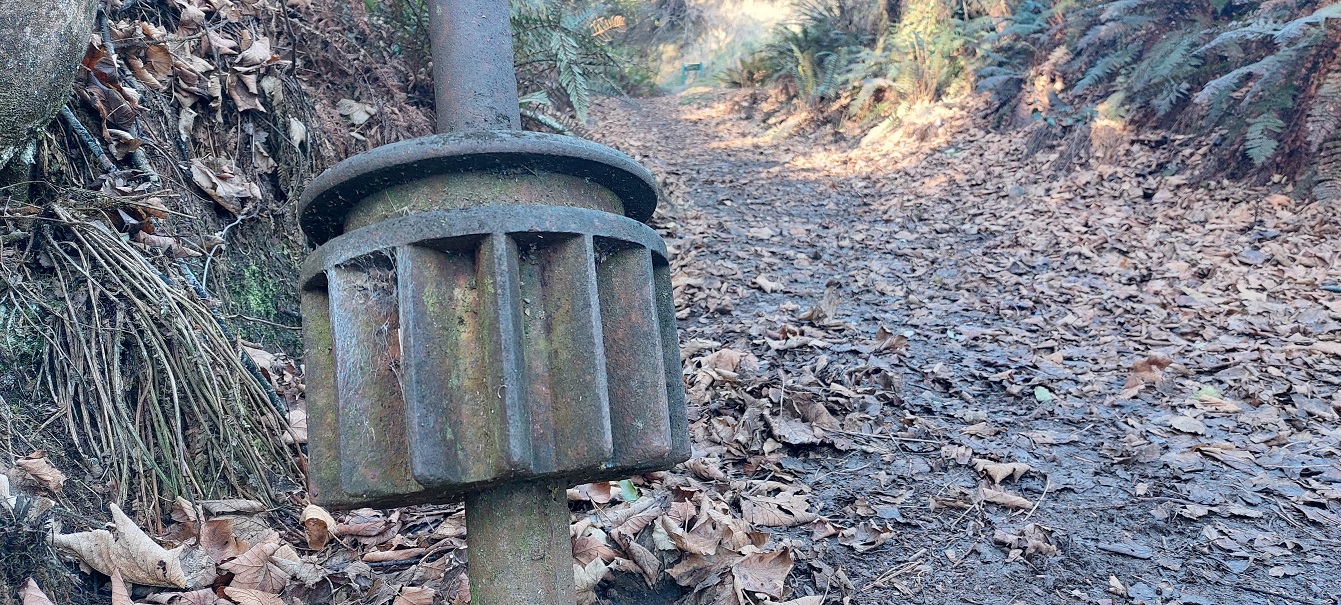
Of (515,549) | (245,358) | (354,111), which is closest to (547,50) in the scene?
(354,111)

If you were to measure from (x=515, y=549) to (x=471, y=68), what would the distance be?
105 cm

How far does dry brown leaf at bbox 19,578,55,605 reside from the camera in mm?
1516

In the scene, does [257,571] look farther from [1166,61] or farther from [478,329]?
[1166,61]

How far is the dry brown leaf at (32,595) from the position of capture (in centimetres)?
152

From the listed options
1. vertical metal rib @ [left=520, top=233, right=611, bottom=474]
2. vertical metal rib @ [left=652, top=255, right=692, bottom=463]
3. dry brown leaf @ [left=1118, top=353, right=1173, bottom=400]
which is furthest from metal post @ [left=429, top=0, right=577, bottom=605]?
dry brown leaf @ [left=1118, top=353, right=1173, bottom=400]

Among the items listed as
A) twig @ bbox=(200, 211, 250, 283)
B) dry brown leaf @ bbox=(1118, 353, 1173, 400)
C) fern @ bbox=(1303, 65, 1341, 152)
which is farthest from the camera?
fern @ bbox=(1303, 65, 1341, 152)

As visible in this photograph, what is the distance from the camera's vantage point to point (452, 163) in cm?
156

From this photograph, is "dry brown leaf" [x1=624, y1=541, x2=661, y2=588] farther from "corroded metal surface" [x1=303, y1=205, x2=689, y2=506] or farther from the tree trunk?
the tree trunk

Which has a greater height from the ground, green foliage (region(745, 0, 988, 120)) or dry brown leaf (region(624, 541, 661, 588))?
green foliage (region(745, 0, 988, 120))

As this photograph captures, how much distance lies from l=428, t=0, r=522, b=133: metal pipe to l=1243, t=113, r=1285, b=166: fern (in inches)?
207

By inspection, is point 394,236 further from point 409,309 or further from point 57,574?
point 57,574

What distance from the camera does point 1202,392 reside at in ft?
10.7

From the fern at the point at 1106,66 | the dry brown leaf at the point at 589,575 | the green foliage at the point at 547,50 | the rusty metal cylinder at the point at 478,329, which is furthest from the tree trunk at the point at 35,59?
the fern at the point at 1106,66

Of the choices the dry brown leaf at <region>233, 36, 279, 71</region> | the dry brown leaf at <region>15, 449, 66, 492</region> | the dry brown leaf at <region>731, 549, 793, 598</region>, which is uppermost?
the dry brown leaf at <region>233, 36, 279, 71</region>
